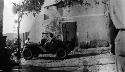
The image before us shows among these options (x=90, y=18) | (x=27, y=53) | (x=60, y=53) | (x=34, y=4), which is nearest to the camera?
(x=34, y=4)

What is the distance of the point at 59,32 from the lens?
526cm

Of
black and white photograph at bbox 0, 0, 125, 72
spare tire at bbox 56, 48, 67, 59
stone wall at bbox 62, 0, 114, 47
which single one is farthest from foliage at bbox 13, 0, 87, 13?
spare tire at bbox 56, 48, 67, 59

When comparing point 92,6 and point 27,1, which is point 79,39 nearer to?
point 92,6

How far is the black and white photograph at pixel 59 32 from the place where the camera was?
4414 millimetres

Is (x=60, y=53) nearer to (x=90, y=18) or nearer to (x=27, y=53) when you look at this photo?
(x=27, y=53)

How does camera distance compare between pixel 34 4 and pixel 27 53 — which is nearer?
pixel 34 4

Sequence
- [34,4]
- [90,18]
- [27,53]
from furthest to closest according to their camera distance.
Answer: [27,53] < [90,18] < [34,4]

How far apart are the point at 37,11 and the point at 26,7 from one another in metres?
0.39

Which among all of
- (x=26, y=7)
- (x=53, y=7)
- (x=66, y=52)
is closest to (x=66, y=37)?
(x=66, y=52)

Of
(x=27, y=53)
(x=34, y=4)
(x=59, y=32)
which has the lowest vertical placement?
(x=27, y=53)

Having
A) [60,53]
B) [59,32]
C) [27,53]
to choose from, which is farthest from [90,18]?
[27,53]

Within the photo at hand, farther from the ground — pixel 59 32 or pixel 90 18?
pixel 90 18

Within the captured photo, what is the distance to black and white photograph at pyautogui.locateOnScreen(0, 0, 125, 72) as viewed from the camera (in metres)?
4.41

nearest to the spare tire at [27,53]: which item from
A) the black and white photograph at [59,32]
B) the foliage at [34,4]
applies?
the black and white photograph at [59,32]
